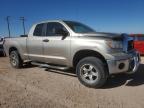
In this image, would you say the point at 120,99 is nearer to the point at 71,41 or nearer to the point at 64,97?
the point at 64,97

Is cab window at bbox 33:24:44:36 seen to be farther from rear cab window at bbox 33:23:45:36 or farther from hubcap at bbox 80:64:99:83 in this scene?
hubcap at bbox 80:64:99:83

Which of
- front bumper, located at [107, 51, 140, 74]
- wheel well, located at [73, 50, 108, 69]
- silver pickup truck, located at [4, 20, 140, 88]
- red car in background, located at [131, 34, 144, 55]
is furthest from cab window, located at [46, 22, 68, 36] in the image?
red car in background, located at [131, 34, 144, 55]

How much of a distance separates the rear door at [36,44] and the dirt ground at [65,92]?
0.75 m

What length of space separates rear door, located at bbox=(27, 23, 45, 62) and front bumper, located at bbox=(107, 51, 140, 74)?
2800mm

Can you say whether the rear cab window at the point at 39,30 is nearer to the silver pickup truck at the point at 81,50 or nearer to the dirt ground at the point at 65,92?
the silver pickup truck at the point at 81,50

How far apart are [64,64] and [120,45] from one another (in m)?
1.90

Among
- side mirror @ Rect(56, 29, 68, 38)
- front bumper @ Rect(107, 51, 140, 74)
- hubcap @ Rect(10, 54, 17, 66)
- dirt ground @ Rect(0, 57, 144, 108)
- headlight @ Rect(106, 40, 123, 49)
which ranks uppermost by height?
side mirror @ Rect(56, 29, 68, 38)

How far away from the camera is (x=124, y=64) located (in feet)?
19.0

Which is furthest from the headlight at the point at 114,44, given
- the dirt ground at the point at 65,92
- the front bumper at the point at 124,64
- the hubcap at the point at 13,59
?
the hubcap at the point at 13,59

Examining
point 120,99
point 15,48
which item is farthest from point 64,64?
point 15,48

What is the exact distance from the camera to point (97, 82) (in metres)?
5.79

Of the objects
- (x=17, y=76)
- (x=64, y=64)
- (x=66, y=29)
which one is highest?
(x=66, y=29)

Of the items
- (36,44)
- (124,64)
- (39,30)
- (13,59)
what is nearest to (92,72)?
(124,64)

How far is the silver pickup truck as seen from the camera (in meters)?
5.75
